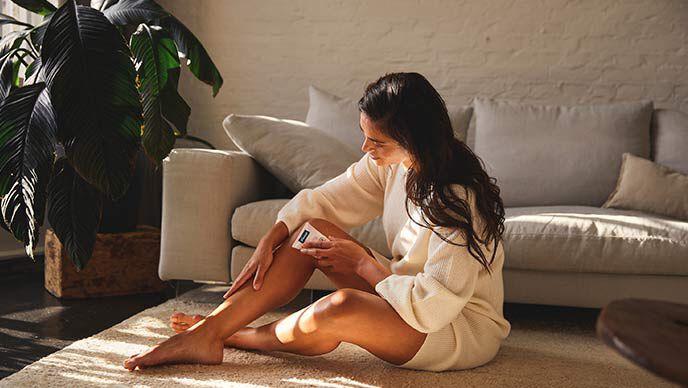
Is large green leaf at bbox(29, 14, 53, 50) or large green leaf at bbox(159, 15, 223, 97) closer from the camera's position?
large green leaf at bbox(29, 14, 53, 50)

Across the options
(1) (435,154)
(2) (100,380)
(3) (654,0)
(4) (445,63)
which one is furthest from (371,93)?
(3) (654,0)

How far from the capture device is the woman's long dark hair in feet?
6.57

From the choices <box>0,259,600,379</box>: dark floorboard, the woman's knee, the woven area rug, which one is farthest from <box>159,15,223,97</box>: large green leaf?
the woman's knee

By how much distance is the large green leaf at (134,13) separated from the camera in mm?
3115

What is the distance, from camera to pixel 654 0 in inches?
156

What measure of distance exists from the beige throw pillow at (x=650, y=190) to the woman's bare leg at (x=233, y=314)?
152cm

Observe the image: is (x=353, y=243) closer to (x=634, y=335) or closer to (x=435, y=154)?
(x=435, y=154)

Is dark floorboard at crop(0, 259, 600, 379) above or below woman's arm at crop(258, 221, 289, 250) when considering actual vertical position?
below

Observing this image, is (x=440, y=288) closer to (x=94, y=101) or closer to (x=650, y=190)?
→ (x=94, y=101)

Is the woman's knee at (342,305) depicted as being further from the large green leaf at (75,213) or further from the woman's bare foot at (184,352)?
the large green leaf at (75,213)

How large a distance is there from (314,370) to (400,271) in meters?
0.37

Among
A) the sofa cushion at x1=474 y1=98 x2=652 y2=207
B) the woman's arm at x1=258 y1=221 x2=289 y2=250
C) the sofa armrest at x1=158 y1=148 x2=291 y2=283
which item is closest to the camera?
the woman's arm at x1=258 y1=221 x2=289 y2=250

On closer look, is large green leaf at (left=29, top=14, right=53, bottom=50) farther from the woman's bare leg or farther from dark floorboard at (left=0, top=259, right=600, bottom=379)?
the woman's bare leg

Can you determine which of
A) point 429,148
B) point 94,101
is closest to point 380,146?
point 429,148
